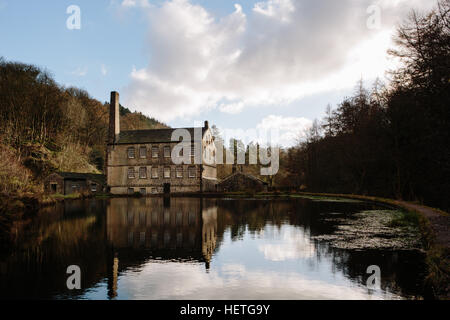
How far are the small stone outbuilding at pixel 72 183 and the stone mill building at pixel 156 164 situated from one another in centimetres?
182

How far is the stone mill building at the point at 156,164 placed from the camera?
47188 millimetres

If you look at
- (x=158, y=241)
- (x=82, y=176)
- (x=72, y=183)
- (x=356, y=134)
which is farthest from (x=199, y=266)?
(x=82, y=176)

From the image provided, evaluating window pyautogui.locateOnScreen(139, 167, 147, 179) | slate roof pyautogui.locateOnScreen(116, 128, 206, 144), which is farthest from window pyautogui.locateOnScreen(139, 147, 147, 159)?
window pyautogui.locateOnScreen(139, 167, 147, 179)

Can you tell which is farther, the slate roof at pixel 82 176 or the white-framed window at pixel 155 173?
the white-framed window at pixel 155 173

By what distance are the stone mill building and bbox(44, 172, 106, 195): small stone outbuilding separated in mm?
1821

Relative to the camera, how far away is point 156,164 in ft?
157

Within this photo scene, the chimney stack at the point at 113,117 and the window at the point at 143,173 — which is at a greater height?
the chimney stack at the point at 113,117

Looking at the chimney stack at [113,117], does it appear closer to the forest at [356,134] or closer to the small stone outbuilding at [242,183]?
the forest at [356,134]

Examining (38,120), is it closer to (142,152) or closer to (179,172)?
(142,152)

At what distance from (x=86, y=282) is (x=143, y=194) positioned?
42316mm

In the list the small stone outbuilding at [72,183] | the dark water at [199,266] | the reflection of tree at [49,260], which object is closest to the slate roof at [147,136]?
the small stone outbuilding at [72,183]
